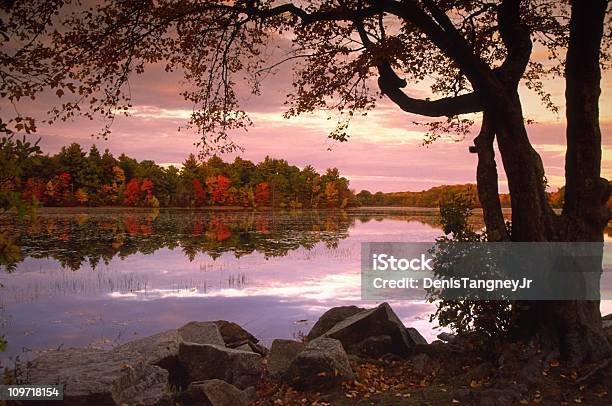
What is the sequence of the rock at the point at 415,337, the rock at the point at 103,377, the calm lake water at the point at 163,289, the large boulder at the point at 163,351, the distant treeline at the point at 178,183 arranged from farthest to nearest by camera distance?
the distant treeline at the point at 178,183, the calm lake water at the point at 163,289, the rock at the point at 415,337, the large boulder at the point at 163,351, the rock at the point at 103,377

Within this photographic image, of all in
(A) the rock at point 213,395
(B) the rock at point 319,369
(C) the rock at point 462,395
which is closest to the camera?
(C) the rock at point 462,395

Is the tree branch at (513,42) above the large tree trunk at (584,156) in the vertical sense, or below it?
above

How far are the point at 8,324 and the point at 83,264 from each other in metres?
10.6

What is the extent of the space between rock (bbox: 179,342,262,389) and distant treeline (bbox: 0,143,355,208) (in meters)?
69.1

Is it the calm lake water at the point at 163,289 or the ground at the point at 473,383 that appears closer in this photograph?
the ground at the point at 473,383

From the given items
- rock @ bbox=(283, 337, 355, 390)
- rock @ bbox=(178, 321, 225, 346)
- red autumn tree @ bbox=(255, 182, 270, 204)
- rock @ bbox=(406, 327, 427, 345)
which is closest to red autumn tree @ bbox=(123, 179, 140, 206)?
red autumn tree @ bbox=(255, 182, 270, 204)

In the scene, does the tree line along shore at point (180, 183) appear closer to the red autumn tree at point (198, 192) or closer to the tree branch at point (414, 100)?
the red autumn tree at point (198, 192)

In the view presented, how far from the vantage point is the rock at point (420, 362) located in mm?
8826

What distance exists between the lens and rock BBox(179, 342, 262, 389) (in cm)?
873

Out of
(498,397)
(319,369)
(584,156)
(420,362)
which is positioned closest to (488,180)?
(584,156)

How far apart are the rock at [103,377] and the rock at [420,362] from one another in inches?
163

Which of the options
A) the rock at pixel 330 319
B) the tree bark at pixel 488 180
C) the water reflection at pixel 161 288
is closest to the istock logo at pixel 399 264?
the water reflection at pixel 161 288

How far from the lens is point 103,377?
6.89 m

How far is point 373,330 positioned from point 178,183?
3867 inches
